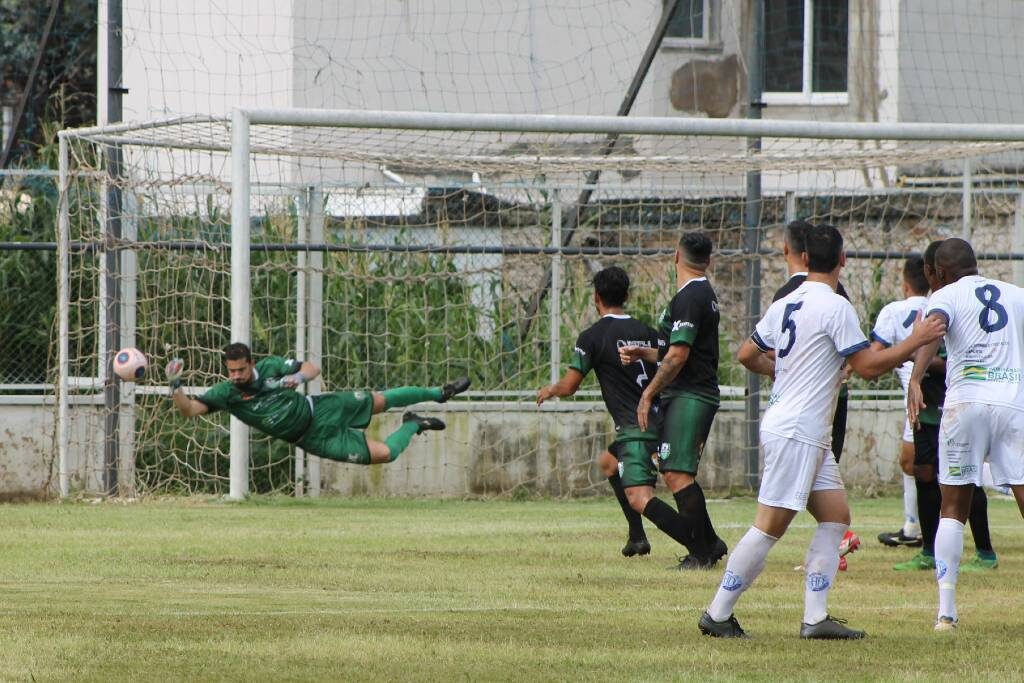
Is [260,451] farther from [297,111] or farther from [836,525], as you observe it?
[836,525]

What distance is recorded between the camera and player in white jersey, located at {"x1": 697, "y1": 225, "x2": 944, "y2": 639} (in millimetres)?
7359

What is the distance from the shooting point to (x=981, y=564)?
10.5 m

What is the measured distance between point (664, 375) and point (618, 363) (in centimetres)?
88

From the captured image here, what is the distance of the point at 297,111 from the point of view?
1441 cm

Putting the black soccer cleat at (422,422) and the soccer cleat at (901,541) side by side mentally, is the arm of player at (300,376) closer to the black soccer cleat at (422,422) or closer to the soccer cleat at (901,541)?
the black soccer cleat at (422,422)

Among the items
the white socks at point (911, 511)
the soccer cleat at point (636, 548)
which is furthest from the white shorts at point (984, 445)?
the white socks at point (911, 511)

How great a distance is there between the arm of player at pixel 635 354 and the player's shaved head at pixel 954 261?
228 centimetres

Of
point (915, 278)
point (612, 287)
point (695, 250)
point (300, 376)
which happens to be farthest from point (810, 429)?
point (300, 376)

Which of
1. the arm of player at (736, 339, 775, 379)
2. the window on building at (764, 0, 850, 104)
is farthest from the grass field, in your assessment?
the window on building at (764, 0, 850, 104)

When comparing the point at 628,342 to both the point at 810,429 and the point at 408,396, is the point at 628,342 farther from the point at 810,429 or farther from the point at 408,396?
the point at 810,429

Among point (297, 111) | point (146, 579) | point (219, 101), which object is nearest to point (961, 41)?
point (219, 101)

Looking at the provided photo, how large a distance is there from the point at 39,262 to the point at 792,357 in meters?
11.1

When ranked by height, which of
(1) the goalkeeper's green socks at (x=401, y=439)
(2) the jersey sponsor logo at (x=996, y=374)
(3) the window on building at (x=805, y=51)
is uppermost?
(3) the window on building at (x=805, y=51)

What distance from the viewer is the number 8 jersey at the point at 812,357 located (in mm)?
7352
